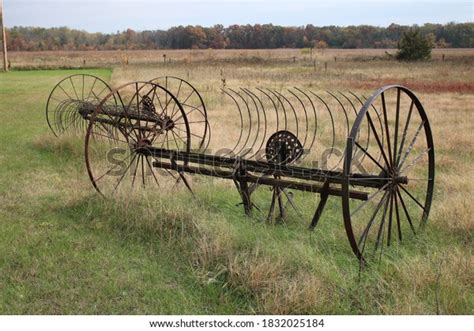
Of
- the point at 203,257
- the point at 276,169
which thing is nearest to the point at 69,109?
the point at 276,169

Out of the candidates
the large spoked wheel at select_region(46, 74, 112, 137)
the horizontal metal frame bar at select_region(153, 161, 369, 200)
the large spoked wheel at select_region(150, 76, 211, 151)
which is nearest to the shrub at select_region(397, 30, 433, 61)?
the large spoked wheel at select_region(150, 76, 211, 151)

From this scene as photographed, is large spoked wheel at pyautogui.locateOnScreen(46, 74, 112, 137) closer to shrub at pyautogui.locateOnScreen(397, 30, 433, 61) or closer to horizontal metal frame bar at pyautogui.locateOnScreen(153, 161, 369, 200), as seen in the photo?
horizontal metal frame bar at pyautogui.locateOnScreen(153, 161, 369, 200)

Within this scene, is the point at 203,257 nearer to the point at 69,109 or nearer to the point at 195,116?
the point at 69,109

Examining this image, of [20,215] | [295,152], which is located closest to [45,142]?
[20,215]

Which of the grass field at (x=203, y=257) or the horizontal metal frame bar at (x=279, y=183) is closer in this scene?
the grass field at (x=203, y=257)

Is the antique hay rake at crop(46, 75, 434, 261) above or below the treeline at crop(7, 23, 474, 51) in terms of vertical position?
below

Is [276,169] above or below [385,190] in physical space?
above

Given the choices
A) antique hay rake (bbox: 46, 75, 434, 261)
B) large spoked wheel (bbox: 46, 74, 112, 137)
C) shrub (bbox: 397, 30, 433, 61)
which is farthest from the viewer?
shrub (bbox: 397, 30, 433, 61)

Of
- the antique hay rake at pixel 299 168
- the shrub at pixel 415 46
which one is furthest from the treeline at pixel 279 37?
the antique hay rake at pixel 299 168

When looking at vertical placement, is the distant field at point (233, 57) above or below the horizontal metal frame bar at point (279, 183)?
above

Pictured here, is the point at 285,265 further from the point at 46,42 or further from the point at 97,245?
the point at 46,42

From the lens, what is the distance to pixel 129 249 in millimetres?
4605

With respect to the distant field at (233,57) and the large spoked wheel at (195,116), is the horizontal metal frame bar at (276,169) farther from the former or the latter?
the distant field at (233,57)

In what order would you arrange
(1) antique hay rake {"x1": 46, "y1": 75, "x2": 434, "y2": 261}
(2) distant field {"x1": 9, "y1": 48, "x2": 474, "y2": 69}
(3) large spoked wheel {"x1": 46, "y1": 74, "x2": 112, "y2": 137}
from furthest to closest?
(2) distant field {"x1": 9, "y1": 48, "x2": 474, "y2": 69}
(3) large spoked wheel {"x1": 46, "y1": 74, "x2": 112, "y2": 137}
(1) antique hay rake {"x1": 46, "y1": 75, "x2": 434, "y2": 261}
